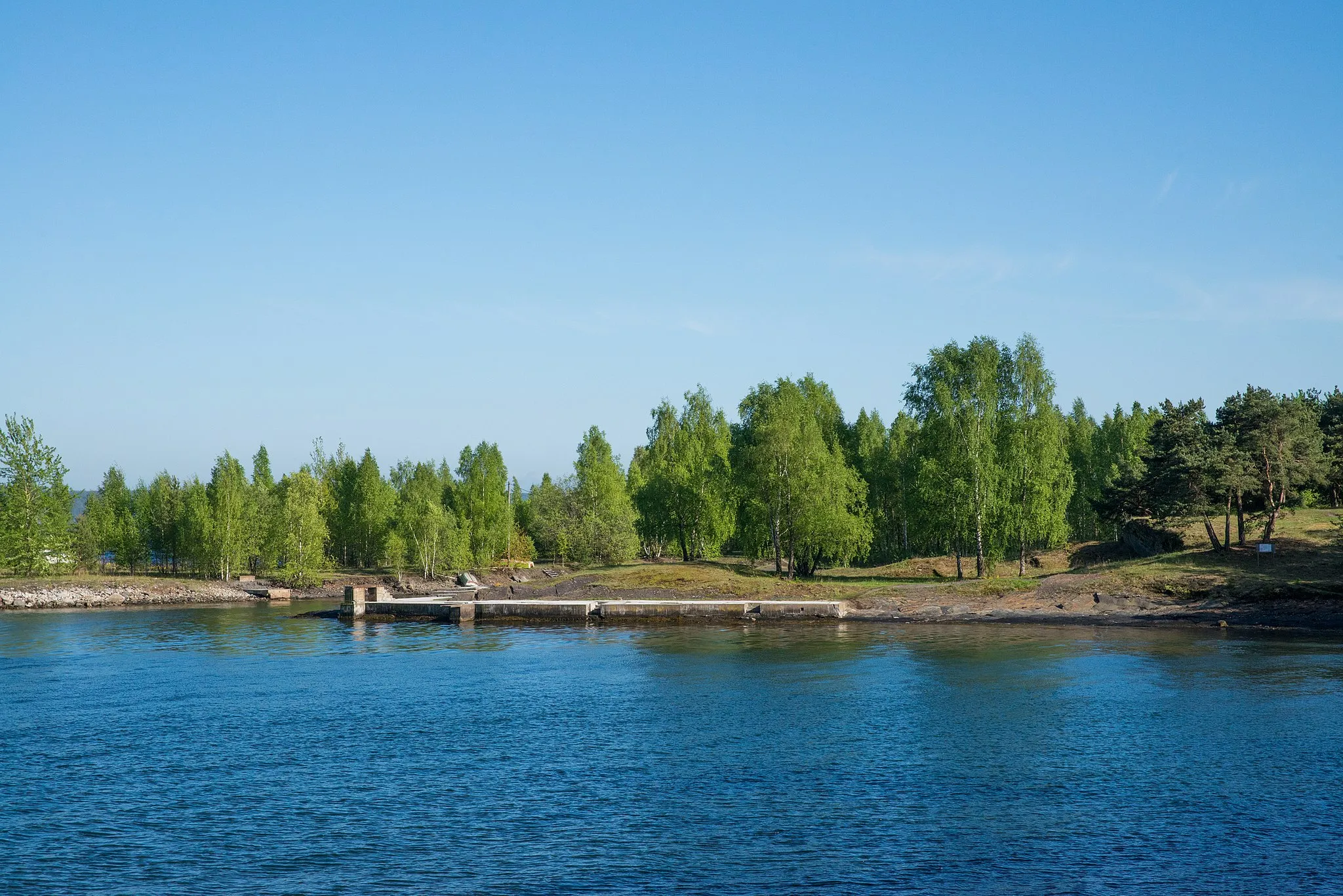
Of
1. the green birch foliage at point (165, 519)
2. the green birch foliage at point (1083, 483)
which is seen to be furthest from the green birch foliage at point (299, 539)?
the green birch foliage at point (1083, 483)

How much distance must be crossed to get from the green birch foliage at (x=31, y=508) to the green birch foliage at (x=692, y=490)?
61.8m

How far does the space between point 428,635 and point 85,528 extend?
80001 mm

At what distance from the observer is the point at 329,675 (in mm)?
48812

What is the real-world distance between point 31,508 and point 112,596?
1596 cm

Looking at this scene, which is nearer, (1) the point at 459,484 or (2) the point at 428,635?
(2) the point at 428,635

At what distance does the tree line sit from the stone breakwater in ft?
31.1

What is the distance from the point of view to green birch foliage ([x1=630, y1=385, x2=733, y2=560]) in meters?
104

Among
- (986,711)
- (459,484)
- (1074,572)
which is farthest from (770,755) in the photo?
(459,484)

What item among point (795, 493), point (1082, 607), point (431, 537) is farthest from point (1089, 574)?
point (431, 537)

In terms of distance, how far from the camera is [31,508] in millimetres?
106062

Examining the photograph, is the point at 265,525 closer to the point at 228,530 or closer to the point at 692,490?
the point at 228,530

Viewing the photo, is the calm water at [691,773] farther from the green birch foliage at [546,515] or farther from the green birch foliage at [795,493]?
the green birch foliage at [546,515]

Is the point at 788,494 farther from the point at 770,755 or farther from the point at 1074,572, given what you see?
the point at 770,755

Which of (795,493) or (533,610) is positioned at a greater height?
(795,493)
